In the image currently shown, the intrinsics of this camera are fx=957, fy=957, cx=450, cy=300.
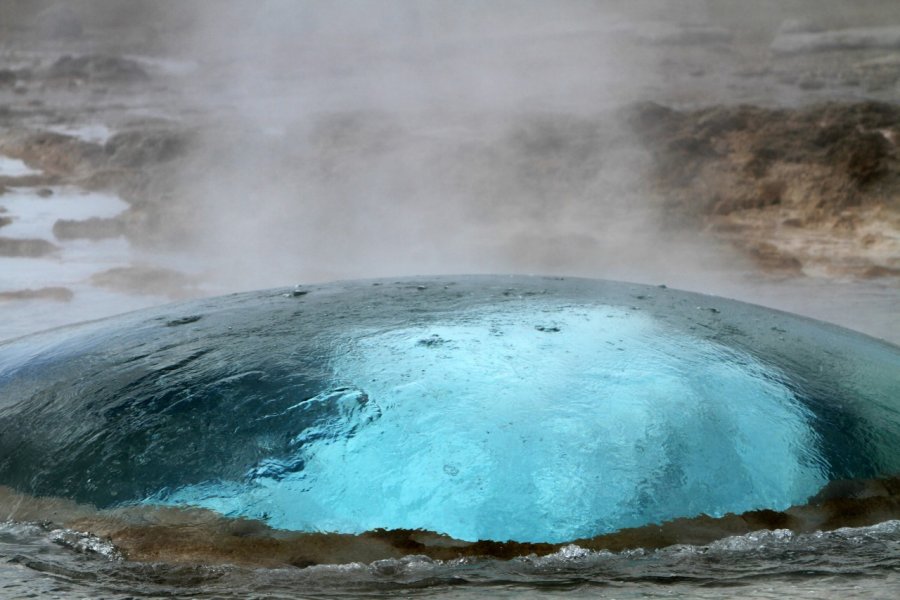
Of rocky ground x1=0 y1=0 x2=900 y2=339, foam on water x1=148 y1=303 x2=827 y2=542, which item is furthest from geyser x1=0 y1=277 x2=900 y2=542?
rocky ground x1=0 y1=0 x2=900 y2=339

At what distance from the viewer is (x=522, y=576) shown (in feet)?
3.97

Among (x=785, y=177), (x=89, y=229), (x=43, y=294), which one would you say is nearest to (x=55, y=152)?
(x=89, y=229)

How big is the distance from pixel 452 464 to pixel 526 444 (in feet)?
0.36

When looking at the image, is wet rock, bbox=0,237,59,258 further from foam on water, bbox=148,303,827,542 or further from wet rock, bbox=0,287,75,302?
foam on water, bbox=148,303,827,542

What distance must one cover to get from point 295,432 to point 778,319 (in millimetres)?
1048

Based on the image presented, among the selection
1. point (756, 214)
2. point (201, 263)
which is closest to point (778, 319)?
point (756, 214)

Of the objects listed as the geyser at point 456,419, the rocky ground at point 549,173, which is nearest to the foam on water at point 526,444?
the geyser at point 456,419

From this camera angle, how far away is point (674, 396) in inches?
56.9

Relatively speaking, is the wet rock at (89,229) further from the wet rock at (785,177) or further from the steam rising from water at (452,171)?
the wet rock at (785,177)

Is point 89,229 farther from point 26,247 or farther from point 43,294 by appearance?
point 43,294

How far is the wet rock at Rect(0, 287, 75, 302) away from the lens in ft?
18.3

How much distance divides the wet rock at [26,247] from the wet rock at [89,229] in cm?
13

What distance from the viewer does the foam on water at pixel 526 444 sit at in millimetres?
1260

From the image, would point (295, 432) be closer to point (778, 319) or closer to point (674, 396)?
point (674, 396)
